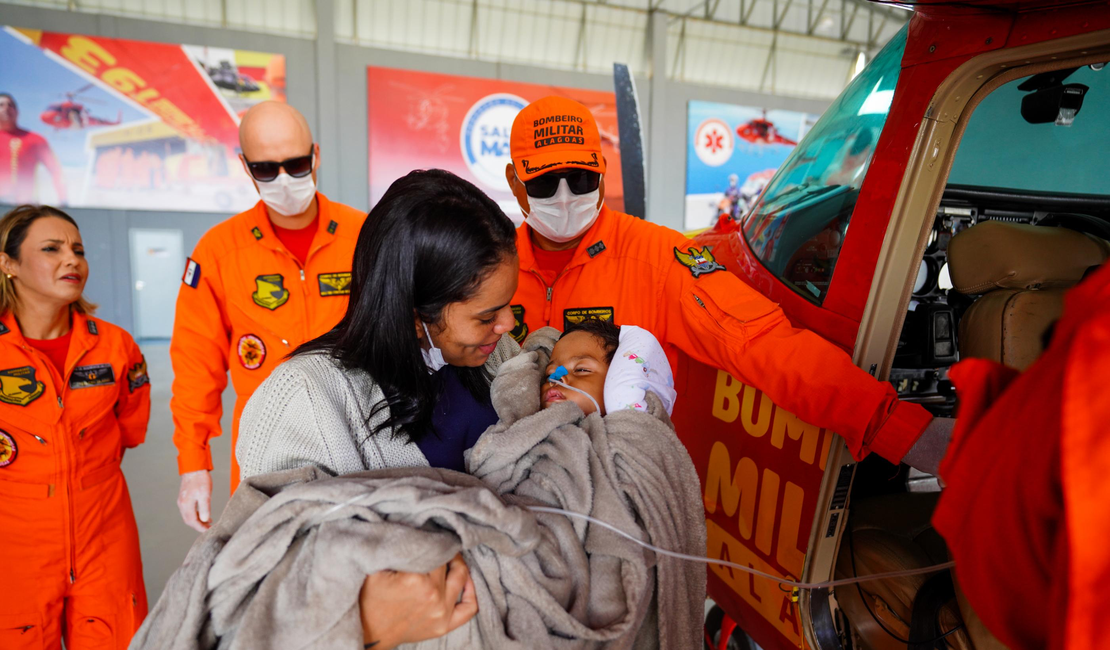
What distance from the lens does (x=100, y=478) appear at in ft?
8.05

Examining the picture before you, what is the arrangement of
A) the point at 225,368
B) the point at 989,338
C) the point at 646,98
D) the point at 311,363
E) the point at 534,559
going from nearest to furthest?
the point at 534,559 < the point at 311,363 < the point at 989,338 < the point at 225,368 < the point at 646,98

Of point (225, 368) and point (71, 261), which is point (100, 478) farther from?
point (71, 261)

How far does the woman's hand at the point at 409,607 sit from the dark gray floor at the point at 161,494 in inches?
118

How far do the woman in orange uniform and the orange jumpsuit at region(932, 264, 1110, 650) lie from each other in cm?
292

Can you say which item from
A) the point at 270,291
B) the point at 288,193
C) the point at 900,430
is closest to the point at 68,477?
the point at 270,291

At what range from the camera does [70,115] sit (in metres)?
8.24

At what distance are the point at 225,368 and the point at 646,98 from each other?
10.6 meters

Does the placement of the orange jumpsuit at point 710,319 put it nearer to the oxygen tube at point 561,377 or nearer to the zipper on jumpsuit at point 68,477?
the oxygen tube at point 561,377

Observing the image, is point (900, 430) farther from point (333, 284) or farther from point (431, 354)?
point (333, 284)

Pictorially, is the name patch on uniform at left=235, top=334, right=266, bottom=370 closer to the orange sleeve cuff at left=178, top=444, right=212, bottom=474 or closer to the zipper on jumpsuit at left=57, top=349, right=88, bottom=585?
the orange sleeve cuff at left=178, top=444, right=212, bottom=474

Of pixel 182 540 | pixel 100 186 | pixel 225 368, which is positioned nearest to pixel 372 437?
pixel 225 368

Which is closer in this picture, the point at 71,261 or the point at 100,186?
the point at 71,261

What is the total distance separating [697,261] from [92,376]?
253cm

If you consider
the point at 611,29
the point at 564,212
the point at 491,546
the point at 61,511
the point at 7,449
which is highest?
the point at 611,29
